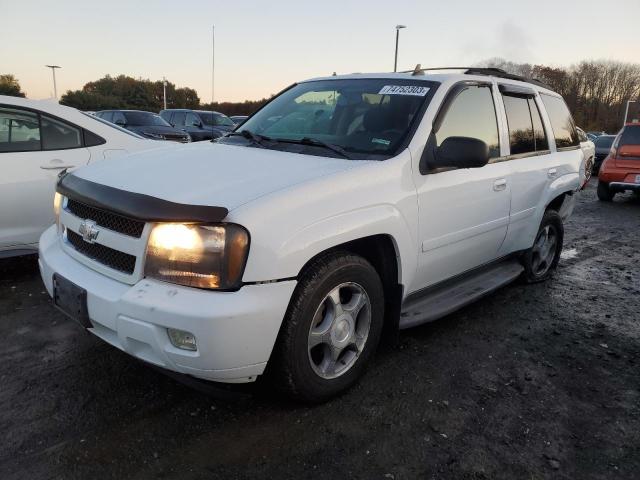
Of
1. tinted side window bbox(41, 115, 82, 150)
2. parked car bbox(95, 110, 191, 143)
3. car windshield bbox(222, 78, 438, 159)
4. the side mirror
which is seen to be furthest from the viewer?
parked car bbox(95, 110, 191, 143)

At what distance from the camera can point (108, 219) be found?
2.48 meters

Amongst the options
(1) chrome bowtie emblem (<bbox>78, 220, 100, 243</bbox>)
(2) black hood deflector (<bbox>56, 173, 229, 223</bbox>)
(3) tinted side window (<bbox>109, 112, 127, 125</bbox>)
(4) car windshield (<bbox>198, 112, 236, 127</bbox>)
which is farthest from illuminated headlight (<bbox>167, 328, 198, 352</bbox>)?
(4) car windshield (<bbox>198, 112, 236, 127</bbox>)

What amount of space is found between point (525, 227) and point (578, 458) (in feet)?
7.36

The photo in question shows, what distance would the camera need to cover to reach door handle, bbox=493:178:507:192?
3.63 metres

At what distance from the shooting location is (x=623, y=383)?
312 cm

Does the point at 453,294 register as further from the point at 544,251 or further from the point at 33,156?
the point at 33,156

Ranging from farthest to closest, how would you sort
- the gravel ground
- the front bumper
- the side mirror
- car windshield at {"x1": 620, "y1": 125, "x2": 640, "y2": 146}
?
car windshield at {"x1": 620, "y1": 125, "x2": 640, "y2": 146} → the side mirror → the gravel ground → the front bumper

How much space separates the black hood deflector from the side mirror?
142 cm

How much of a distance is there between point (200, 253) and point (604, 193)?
11.3 m

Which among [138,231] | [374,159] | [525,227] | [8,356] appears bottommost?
[8,356]

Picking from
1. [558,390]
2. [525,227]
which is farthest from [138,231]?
[525,227]

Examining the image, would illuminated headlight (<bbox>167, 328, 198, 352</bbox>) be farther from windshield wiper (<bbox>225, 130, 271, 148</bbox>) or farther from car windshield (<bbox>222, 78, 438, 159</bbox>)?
windshield wiper (<bbox>225, 130, 271, 148</bbox>)

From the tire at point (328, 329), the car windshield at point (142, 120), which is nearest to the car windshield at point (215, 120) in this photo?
the car windshield at point (142, 120)

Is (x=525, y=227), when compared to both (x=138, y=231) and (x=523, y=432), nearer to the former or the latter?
(x=523, y=432)
